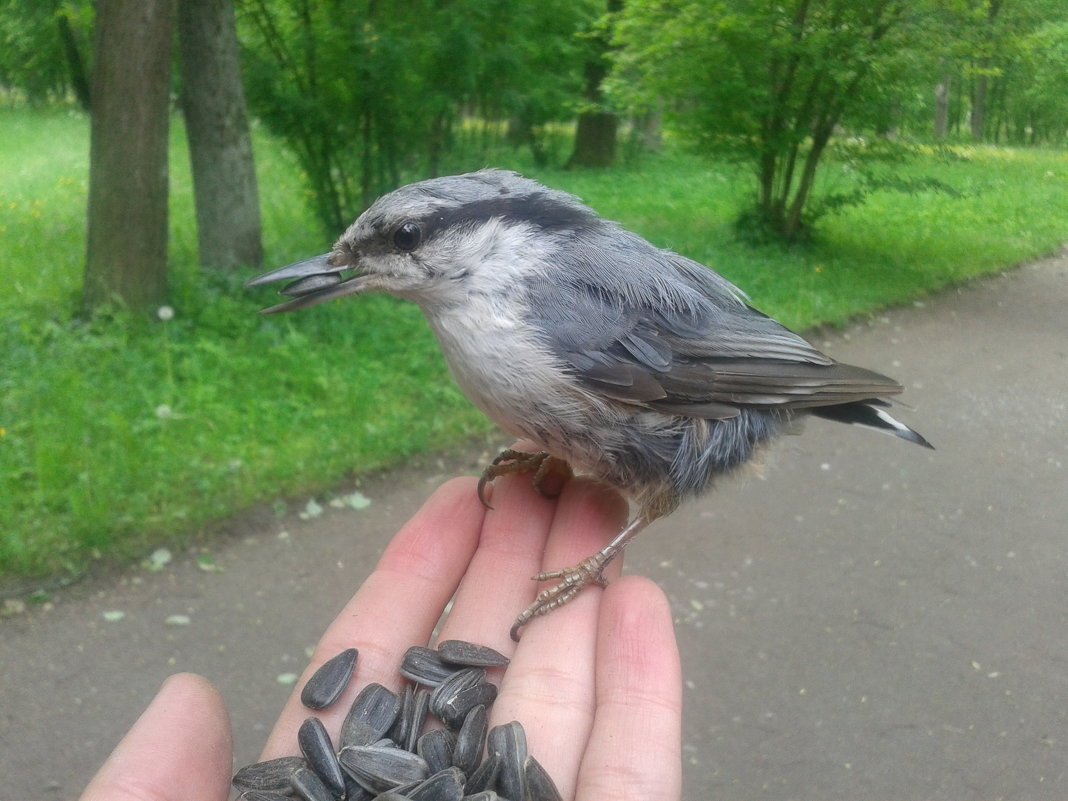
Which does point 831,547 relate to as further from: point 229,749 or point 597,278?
point 229,749

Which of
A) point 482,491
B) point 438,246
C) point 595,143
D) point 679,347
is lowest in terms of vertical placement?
point 482,491

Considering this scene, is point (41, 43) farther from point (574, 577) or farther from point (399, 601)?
point (574, 577)

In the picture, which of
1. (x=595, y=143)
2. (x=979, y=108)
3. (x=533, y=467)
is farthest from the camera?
(x=595, y=143)

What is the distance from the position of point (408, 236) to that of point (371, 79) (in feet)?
14.8

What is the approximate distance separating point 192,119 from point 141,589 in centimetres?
382

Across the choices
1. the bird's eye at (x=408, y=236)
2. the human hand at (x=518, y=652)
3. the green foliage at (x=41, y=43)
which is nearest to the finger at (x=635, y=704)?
the human hand at (x=518, y=652)

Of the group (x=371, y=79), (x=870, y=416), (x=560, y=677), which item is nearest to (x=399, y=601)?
(x=560, y=677)

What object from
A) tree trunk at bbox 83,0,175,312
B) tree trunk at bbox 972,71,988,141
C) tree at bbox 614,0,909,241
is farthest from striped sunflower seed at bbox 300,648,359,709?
tree trunk at bbox 972,71,988,141

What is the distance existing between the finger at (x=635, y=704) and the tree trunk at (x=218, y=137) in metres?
5.12

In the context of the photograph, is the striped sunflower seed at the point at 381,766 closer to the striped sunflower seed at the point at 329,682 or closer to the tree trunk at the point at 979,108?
the striped sunflower seed at the point at 329,682

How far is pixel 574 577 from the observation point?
2260mm

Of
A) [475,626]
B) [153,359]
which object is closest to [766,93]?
[153,359]

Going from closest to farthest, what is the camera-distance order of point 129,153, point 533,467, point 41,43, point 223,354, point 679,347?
point 679,347 < point 533,467 < point 223,354 < point 129,153 < point 41,43

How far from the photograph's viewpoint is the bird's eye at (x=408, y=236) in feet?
6.96
